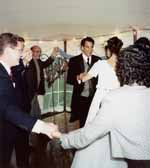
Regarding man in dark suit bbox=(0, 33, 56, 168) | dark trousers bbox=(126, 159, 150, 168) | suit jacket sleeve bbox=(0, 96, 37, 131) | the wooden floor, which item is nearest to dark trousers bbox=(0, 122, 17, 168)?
man in dark suit bbox=(0, 33, 56, 168)

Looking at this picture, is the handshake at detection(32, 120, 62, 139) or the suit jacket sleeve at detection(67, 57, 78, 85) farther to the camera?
the suit jacket sleeve at detection(67, 57, 78, 85)

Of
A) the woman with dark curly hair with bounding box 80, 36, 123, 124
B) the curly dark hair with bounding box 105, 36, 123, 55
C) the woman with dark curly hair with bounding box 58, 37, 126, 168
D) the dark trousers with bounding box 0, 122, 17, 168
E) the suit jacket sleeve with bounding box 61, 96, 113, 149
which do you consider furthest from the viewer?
the curly dark hair with bounding box 105, 36, 123, 55

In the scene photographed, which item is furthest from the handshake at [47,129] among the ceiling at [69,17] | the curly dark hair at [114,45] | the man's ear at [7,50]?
the ceiling at [69,17]

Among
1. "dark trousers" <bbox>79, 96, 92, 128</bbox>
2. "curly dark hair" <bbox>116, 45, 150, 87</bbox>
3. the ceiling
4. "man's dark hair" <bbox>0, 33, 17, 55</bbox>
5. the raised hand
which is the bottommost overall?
"dark trousers" <bbox>79, 96, 92, 128</bbox>

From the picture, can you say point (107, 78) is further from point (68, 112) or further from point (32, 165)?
point (32, 165)

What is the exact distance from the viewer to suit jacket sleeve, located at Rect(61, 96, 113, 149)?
147 centimetres

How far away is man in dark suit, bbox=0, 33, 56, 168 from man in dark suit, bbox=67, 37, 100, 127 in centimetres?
96

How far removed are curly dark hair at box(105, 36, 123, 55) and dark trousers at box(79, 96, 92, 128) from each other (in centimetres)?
48

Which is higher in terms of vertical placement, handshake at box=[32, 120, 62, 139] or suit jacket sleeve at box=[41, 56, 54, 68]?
suit jacket sleeve at box=[41, 56, 54, 68]

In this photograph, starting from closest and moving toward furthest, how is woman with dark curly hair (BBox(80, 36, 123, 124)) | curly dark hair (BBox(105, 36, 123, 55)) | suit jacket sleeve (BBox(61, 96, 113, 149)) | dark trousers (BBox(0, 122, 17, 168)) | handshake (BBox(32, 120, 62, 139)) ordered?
suit jacket sleeve (BBox(61, 96, 113, 149))
handshake (BBox(32, 120, 62, 139))
dark trousers (BBox(0, 122, 17, 168))
woman with dark curly hair (BBox(80, 36, 123, 124))
curly dark hair (BBox(105, 36, 123, 55))

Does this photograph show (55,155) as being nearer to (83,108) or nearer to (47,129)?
(83,108)

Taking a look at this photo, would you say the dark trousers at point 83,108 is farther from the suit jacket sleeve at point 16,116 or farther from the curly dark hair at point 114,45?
the suit jacket sleeve at point 16,116

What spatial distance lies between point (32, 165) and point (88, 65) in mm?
912

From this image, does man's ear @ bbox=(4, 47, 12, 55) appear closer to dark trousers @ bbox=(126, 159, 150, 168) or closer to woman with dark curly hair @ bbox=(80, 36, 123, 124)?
woman with dark curly hair @ bbox=(80, 36, 123, 124)
